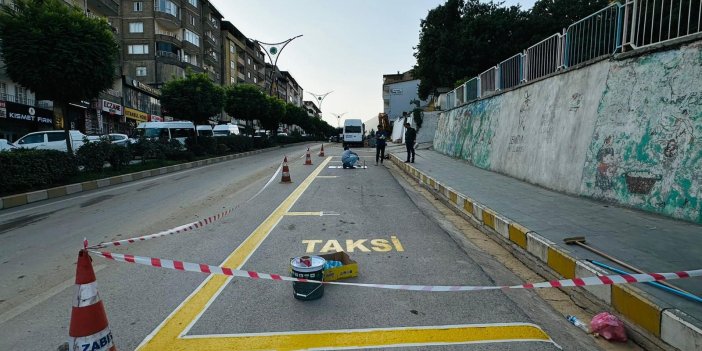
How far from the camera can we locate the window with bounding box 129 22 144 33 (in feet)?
159

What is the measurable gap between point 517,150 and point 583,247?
7612 mm

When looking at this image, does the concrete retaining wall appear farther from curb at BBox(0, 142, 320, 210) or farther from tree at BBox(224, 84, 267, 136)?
tree at BBox(224, 84, 267, 136)

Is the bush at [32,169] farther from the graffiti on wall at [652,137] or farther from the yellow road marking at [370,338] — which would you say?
the graffiti on wall at [652,137]

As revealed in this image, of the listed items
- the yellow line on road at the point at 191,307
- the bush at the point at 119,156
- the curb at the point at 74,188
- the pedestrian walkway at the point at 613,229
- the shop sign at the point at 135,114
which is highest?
the shop sign at the point at 135,114

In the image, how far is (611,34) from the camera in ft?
28.0

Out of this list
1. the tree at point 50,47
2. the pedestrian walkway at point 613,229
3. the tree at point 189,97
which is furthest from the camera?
the tree at point 189,97

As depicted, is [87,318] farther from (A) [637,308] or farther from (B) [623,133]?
(B) [623,133]

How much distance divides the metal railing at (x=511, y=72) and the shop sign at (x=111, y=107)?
31.9 meters

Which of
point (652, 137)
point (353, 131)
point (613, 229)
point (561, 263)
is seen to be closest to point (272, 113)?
point (353, 131)

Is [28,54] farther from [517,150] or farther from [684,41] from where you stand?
[684,41]

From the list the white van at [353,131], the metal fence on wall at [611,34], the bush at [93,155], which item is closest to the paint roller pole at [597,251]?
the metal fence on wall at [611,34]

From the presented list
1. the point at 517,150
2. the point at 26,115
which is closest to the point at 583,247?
the point at 517,150

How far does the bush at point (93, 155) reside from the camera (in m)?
14.2

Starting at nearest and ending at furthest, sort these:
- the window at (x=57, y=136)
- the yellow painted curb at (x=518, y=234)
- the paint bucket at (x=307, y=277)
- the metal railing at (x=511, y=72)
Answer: the paint bucket at (x=307, y=277) → the yellow painted curb at (x=518, y=234) → the metal railing at (x=511, y=72) → the window at (x=57, y=136)
